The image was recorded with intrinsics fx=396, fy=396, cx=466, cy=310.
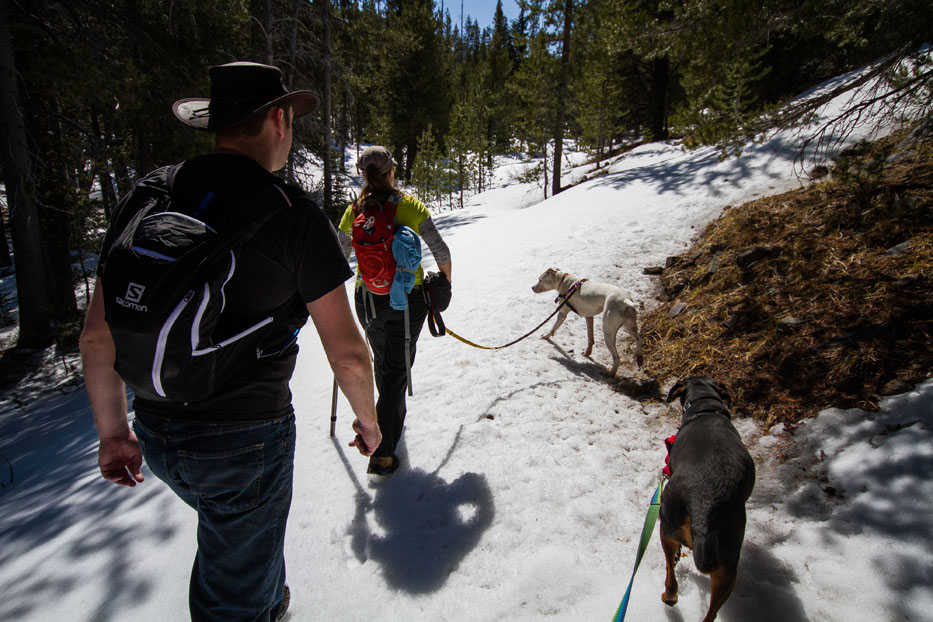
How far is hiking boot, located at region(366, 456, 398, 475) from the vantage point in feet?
11.1

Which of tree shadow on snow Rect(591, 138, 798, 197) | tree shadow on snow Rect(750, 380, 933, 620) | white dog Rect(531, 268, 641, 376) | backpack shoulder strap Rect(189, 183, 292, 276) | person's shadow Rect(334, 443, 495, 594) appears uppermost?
tree shadow on snow Rect(591, 138, 798, 197)

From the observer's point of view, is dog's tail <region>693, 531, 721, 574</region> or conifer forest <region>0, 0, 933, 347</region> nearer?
dog's tail <region>693, 531, 721, 574</region>

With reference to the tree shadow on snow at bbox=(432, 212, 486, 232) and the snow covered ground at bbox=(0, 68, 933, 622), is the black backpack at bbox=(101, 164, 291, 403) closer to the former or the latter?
the snow covered ground at bbox=(0, 68, 933, 622)

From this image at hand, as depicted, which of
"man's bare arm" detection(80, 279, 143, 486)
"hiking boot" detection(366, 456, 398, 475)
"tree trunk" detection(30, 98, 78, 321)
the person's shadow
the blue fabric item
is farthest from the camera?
"tree trunk" detection(30, 98, 78, 321)

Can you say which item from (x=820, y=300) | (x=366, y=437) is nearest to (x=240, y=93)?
(x=366, y=437)

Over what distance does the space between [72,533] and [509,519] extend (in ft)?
10.6

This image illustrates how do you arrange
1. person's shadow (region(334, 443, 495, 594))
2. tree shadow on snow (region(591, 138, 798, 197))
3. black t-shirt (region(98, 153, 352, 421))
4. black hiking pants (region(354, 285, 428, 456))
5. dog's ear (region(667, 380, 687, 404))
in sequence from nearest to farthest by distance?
black t-shirt (region(98, 153, 352, 421))
person's shadow (region(334, 443, 495, 594))
dog's ear (region(667, 380, 687, 404))
black hiking pants (region(354, 285, 428, 456))
tree shadow on snow (region(591, 138, 798, 197))

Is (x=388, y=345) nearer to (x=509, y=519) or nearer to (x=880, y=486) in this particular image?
(x=509, y=519)

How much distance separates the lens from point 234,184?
50.9 inches

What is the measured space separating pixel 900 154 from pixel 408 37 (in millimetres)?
15237

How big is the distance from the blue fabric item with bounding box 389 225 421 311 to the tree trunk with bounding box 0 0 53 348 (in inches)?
326

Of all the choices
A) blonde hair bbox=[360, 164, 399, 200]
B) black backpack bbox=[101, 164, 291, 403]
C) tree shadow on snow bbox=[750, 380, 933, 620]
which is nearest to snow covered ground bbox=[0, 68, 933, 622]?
tree shadow on snow bbox=[750, 380, 933, 620]

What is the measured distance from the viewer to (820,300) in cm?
388

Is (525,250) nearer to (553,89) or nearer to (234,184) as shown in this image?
(234,184)
